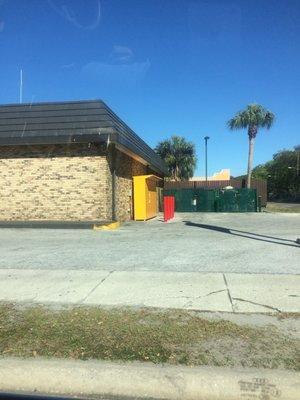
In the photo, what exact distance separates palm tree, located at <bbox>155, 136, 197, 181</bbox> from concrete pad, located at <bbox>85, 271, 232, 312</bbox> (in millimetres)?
46676

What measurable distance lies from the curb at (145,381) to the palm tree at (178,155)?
50.6 m

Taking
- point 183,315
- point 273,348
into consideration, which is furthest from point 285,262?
point 273,348

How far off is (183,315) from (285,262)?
4.44 meters

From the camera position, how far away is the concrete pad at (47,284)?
711 centimetres

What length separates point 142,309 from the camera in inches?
253

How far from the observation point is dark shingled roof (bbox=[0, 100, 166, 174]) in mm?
17578

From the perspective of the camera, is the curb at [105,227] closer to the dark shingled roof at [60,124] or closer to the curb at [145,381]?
the dark shingled roof at [60,124]

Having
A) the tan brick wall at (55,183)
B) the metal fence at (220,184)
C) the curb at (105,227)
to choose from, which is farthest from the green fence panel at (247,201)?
the curb at (105,227)

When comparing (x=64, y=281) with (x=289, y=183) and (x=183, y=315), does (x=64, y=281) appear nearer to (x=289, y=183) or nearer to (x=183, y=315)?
(x=183, y=315)

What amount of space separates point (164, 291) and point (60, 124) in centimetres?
1199

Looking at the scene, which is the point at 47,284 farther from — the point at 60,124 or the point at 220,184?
the point at 220,184

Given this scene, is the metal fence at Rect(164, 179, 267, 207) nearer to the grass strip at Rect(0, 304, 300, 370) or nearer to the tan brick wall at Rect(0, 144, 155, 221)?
the tan brick wall at Rect(0, 144, 155, 221)

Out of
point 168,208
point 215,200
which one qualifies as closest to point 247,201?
point 215,200

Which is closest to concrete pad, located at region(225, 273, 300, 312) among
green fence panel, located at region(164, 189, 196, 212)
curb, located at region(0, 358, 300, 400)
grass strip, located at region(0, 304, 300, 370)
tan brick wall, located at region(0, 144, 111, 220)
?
grass strip, located at region(0, 304, 300, 370)
